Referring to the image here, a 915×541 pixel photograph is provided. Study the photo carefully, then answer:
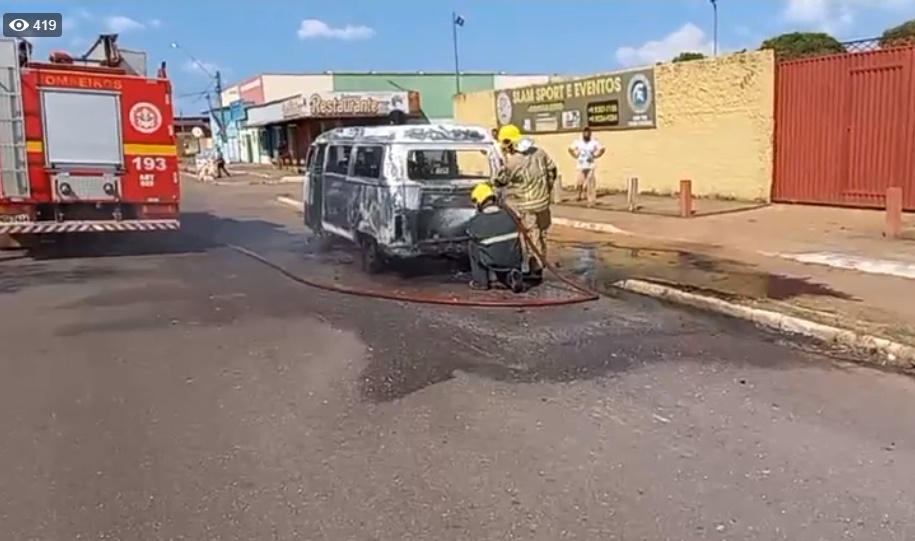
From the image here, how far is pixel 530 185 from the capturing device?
32.7 feet

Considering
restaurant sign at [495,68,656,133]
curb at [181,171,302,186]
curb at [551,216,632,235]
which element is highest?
restaurant sign at [495,68,656,133]

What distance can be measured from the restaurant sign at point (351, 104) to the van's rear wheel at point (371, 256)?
101ft

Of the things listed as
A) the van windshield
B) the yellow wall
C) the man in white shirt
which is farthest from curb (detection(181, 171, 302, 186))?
the van windshield

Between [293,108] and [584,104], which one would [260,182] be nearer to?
[293,108]

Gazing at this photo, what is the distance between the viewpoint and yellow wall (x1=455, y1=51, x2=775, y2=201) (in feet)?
57.3

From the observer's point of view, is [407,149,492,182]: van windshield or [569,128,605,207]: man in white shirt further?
[569,128,605,207]: man in white shirt

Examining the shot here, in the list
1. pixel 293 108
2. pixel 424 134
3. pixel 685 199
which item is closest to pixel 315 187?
pixel 424 134

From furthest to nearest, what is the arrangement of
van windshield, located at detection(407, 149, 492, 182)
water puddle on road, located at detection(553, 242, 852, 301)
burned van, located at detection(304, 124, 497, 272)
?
1. van windshield, located at detection(407, 149, 492, 182)
2. burned van, located at detection(304, 124, 497, 272)
3. water puddle on road, located at detection(553, 242, 852, 301)

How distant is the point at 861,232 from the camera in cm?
1298

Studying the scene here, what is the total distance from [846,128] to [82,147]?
514 inches

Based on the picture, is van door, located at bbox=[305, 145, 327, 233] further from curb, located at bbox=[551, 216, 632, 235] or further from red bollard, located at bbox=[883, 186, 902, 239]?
red bollard, located at bbox=[883, 186, 902, 239]

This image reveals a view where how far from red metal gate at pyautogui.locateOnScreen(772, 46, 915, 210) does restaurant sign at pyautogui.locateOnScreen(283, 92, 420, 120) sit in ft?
88.1

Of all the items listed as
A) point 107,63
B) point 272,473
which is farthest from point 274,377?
point 107,63

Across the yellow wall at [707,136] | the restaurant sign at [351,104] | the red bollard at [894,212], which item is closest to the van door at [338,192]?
the red bollard at [894,212]
